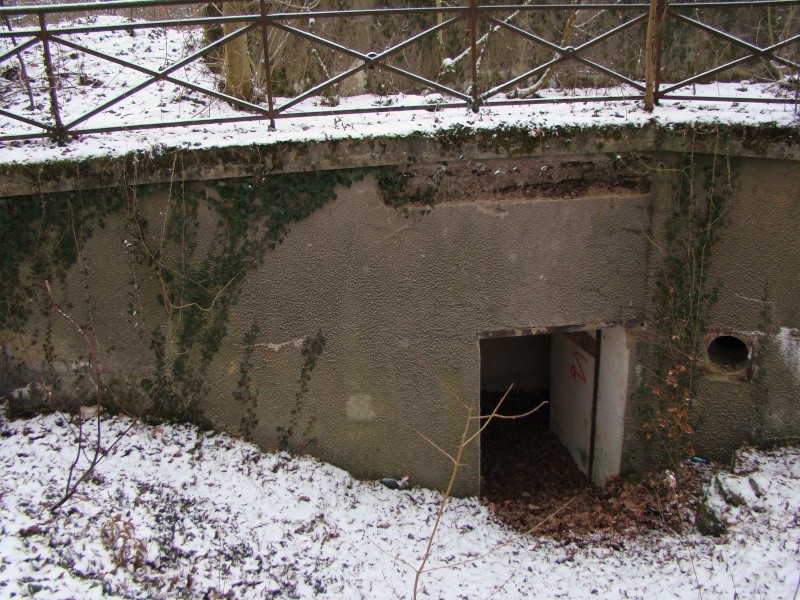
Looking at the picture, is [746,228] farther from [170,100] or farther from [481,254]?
[170,100]

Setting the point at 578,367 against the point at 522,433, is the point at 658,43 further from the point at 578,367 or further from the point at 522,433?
the point at 522,433

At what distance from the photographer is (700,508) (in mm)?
5242

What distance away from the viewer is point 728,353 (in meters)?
5.70

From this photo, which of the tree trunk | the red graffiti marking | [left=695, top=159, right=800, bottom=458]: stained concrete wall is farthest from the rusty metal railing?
the red graffiti marking

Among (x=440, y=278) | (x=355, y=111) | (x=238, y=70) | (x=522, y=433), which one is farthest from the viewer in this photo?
(x=522, y=433)

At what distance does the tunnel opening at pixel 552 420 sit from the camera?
6.02m

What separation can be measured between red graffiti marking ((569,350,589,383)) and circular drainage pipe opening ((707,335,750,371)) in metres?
1.34

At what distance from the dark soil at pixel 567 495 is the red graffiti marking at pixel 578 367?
101 cm

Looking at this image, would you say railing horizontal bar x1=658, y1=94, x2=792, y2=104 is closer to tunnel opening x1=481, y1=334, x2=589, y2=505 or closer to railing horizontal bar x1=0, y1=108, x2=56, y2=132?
tunnel opening x1=481, y1=334, x2=589, y2=505

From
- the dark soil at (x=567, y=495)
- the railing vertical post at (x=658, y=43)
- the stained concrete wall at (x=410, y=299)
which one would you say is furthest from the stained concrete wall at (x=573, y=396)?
the railing vertical post at (x=658, y=43)

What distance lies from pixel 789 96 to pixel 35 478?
6815mm

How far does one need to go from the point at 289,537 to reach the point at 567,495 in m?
2.98

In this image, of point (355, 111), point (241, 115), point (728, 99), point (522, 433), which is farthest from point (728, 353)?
point (241, 115)

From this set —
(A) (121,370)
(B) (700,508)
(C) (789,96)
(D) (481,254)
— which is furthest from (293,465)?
(C) (789,96)
